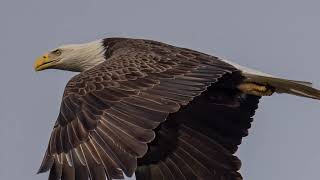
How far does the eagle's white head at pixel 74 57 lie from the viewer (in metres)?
14.2

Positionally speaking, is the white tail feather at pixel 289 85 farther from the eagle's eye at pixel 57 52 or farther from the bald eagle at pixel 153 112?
the eagle's eye at pixel 57 52

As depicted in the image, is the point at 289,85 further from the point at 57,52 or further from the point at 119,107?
the point at 57,52

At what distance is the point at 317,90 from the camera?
1316 centimetres

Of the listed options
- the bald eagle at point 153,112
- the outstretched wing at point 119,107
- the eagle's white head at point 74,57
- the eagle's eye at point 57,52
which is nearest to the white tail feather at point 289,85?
the bald eagle at point 153,112

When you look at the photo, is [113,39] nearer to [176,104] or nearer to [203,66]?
[203,66]

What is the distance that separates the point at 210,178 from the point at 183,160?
15.4 inches

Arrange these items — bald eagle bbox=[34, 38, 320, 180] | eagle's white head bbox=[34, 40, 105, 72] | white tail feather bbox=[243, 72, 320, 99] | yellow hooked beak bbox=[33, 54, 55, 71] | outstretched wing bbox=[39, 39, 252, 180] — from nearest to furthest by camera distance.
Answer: outstretched wing bbox=[39, 39, 252, 180] < bald eagle bbox=[34, 38, 320, 180] < white tail feather bbox=[243, 72, 320, 99] < eagle's white head bbox=[34, 40, 105, 72] < yellow hooked beak bbox=[33, 54, 55, 71]

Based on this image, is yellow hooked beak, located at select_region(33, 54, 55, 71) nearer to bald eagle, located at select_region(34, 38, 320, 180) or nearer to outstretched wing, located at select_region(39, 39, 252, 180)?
bald eagle, located at select_region(34, 38, 320, 180)

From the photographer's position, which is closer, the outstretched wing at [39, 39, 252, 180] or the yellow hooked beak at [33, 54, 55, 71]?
the outstretched wing at [39, 39, 252, 180]

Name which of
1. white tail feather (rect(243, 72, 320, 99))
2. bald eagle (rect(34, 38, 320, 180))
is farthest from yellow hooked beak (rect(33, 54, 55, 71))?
white tail feather (rect(243, 72, 320, 99))

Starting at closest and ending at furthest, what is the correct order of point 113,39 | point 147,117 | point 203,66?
point 147,117 < point 203,66 < point 113,39

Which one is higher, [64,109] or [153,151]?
[64,109]

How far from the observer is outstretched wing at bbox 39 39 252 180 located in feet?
35.7

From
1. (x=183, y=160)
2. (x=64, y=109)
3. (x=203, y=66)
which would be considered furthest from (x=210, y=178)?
(x=64, y=109)
